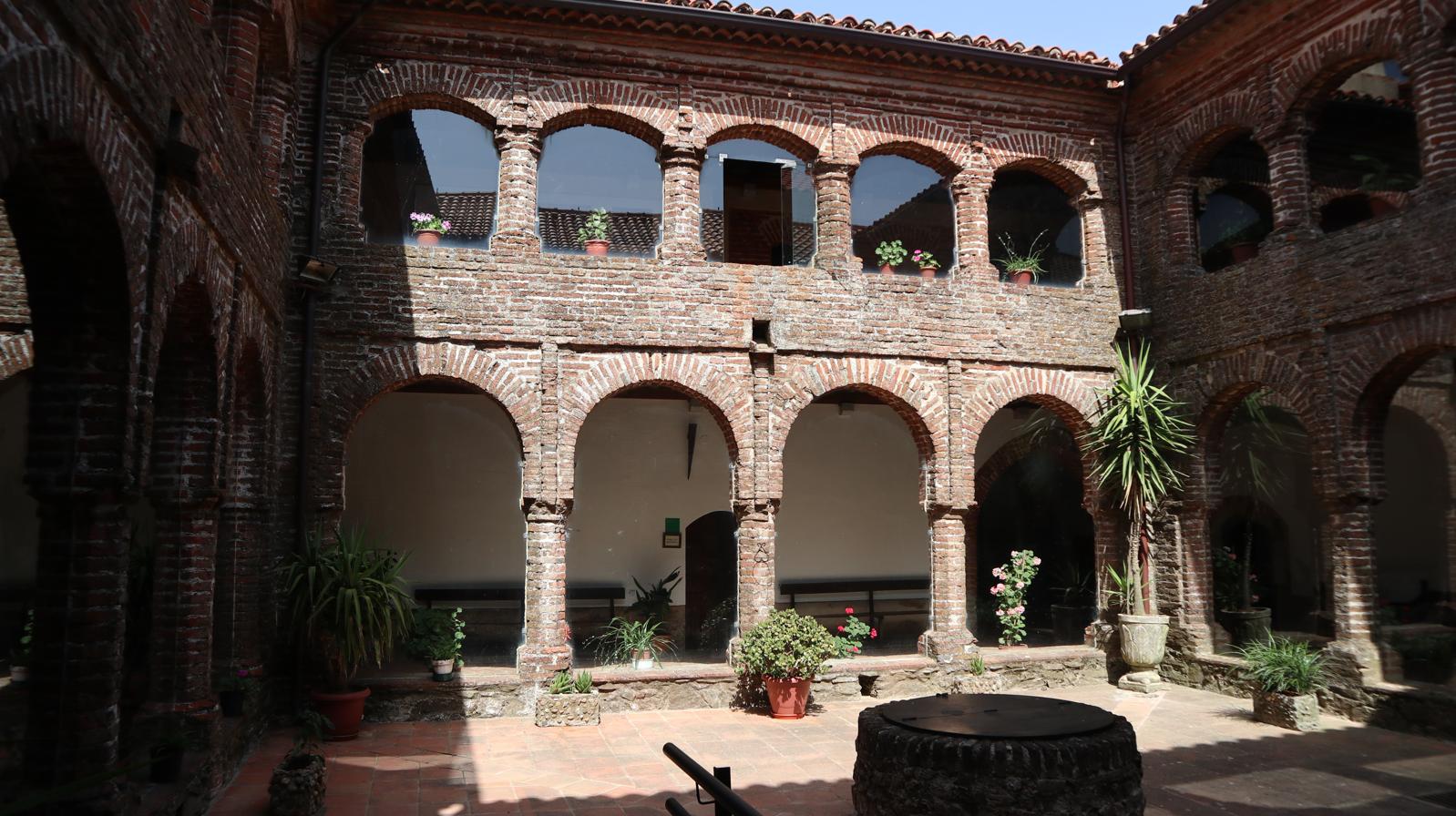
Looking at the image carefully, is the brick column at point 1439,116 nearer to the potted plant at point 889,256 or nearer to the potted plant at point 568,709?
the potted plant at point 889,256

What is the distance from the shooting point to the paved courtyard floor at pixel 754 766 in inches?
280

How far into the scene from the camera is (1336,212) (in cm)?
1431

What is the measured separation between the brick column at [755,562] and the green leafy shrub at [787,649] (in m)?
0.61

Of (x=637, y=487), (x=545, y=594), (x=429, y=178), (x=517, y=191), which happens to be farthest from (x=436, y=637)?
(x=429, y=178)

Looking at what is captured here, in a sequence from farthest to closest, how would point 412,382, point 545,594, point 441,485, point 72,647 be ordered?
1. point 441,485
2. point 412,382
3. point 545,594
4. point 72,647

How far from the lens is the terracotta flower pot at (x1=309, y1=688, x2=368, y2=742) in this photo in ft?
29.8

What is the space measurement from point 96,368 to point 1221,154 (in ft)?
42.5

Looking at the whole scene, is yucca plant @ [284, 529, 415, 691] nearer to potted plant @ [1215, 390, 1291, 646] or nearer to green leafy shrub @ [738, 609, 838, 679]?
green leafy shrub @ [738, 609, 838, 679]

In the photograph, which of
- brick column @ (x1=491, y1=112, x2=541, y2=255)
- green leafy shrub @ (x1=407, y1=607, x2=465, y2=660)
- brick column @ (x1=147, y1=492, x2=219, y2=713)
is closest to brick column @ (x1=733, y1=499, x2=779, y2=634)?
green leafy shrub @ (x1=407, y1=607, x2=465, y2=660)

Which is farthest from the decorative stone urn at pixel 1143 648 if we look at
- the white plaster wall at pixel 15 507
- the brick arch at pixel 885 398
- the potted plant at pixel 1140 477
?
the white plaster wall at pixel 15 507

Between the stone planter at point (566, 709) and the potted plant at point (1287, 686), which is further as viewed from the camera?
the stone planter at point (566, 709)

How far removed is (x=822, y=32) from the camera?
37.1 feet

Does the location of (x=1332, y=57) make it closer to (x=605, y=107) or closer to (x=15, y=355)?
(x=605, y=107)

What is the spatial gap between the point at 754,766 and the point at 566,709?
7.72ft
